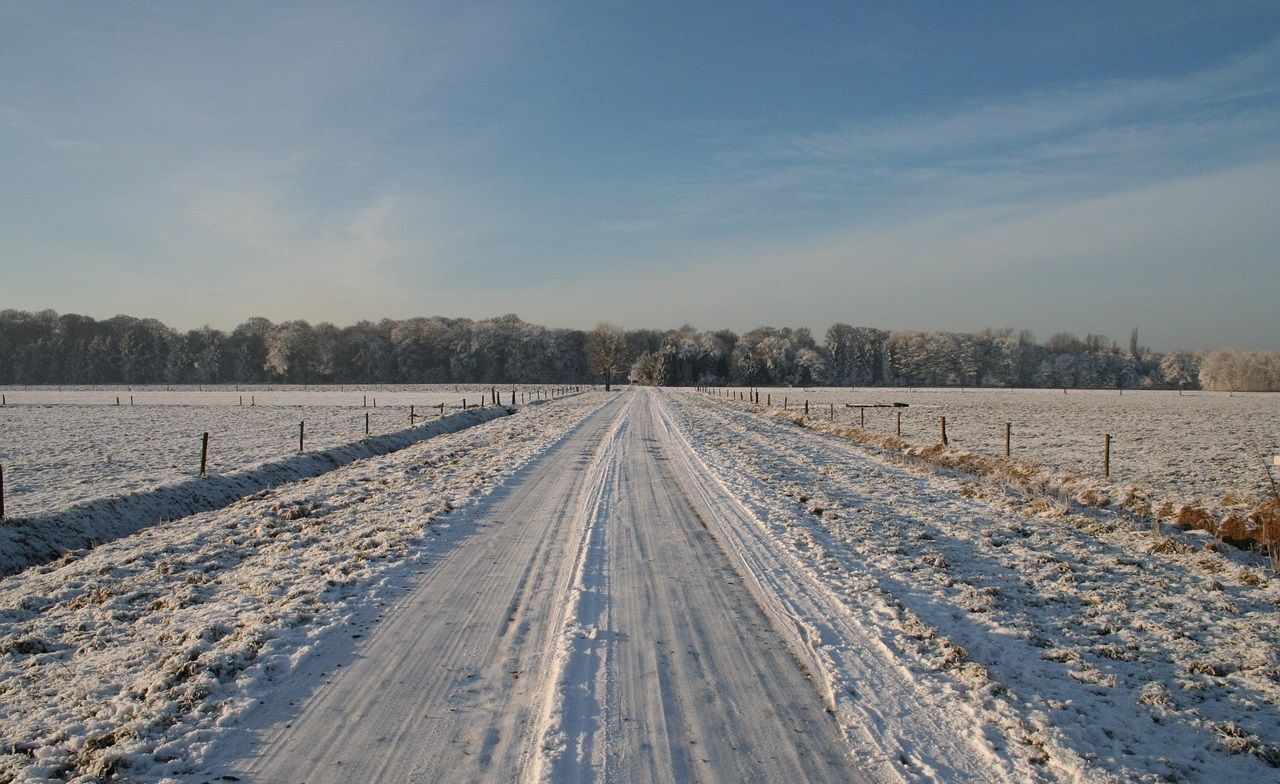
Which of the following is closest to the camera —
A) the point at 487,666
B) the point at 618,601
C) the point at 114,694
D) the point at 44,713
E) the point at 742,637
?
the point at 44,713

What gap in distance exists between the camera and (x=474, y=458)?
1848cm

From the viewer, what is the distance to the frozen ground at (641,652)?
417 cm

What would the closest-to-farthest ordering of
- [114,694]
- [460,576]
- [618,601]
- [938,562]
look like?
[114,694] → [618,601] → [460,576] → [938,562]

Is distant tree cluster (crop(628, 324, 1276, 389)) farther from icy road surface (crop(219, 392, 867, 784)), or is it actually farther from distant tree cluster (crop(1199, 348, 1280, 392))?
icy road surface (crop(219, 392, 867, 784))

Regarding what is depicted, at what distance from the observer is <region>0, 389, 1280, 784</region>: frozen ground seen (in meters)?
4.17

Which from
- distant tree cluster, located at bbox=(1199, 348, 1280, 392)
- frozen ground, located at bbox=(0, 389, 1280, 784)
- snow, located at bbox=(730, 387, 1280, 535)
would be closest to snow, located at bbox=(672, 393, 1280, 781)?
frozen ground, located at bbox=(0, 389, 1280, 784)

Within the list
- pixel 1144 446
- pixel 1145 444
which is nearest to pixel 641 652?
pixel 1144 446

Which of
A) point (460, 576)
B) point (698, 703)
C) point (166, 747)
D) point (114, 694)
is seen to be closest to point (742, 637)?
point (698, 703)

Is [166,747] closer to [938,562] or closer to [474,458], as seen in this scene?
[938,562]

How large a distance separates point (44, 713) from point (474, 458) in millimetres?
13797

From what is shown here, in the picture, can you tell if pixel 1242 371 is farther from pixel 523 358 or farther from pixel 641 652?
pixel 641 652

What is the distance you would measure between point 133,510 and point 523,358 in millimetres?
131133

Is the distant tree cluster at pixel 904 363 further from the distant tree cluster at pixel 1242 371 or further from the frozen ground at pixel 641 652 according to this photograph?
the frozen ground at pixel 641 652

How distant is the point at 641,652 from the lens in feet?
18.5
